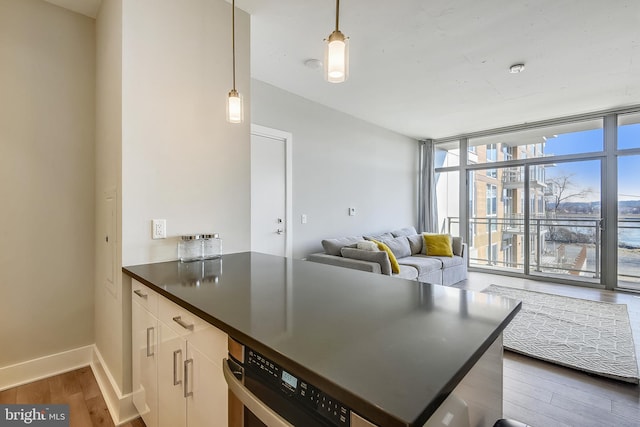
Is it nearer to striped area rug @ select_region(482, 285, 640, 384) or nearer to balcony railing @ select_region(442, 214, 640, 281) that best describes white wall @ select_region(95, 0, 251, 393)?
striped area rug @ select_region(482, 285, 640, 384)

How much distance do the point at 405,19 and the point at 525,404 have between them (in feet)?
9.53

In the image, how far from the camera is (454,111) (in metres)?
4.54

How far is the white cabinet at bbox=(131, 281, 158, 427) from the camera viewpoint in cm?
148

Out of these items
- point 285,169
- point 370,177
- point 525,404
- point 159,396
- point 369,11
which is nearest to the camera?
point 159,396

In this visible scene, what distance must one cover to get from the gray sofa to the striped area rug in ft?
3.58

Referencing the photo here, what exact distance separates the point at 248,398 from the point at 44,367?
7.63 feet

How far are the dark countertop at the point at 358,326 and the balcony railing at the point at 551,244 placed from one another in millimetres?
5157

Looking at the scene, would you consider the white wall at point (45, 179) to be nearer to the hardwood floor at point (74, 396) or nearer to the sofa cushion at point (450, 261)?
the hardwood floor at point (74, 396)

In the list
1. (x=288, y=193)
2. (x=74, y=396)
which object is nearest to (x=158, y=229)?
(x=74, y=396)

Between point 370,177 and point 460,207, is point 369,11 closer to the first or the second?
point 370,177

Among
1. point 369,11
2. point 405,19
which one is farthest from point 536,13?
point 369,11

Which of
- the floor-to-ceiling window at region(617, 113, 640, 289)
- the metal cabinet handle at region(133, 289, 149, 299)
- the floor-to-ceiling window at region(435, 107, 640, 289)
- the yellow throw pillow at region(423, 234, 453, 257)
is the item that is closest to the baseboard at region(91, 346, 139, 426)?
the metal cabinet handle at region(133, 289, 149, 299)

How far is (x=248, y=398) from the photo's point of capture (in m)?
0.83

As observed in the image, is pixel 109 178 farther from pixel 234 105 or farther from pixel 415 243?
pixel 415 243
